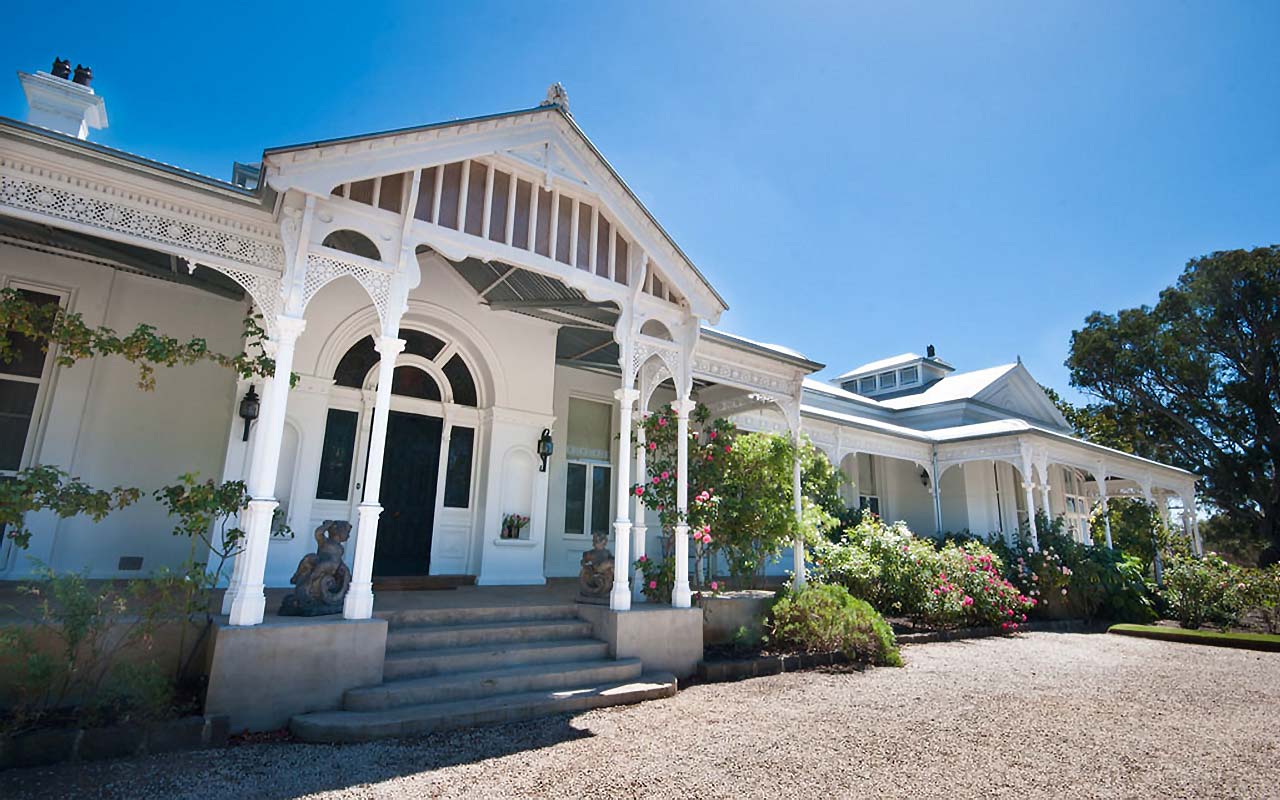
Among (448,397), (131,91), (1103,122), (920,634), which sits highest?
(1103,122)

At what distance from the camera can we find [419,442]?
8477 mm

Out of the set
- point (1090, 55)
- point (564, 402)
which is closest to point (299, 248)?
point (564, 402)

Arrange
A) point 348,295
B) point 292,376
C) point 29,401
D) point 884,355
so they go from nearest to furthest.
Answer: point 292,376
point 29,401
point 348,295
point 884,355

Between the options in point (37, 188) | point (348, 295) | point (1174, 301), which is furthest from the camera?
point (1174, 301)

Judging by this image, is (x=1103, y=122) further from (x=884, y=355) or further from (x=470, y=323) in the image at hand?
(x=884, y=355)

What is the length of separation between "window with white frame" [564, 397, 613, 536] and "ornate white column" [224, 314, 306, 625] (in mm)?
5907

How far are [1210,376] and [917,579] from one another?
2254cm

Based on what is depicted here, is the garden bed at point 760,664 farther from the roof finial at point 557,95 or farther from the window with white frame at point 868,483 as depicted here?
the window with white frame at point 868,483

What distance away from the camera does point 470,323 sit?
860 centimetres

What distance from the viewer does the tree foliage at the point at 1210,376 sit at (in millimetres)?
21969

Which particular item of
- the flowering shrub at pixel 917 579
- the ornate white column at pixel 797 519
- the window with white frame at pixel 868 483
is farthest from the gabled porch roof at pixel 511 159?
the window with white frame at pixel 868 483

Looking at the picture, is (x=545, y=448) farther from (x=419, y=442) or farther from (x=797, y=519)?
(x=797, y=519)

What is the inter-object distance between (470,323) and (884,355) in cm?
2184

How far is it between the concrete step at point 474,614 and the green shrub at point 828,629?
2717 millimetres
